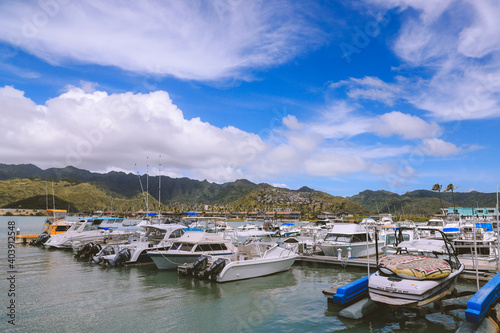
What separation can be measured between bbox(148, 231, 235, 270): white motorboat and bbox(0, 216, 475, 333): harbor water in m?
0.94

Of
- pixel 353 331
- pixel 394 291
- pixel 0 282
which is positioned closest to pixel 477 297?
pixel 394 291

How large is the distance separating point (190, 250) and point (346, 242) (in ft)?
45.7

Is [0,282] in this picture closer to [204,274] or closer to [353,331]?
[204,274]

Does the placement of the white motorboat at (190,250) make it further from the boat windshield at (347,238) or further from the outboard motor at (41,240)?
the outboard motor at (41,240)

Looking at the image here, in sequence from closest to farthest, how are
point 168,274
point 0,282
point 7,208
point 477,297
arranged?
1. point 477,297
2. point 0,282
3. point 168,274
4. point 7,208

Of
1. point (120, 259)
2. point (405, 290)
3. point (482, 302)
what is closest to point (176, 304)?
point (405, 290)

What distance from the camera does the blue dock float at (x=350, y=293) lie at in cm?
1384

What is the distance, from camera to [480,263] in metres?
21.5

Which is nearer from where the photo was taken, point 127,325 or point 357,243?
point 127,325

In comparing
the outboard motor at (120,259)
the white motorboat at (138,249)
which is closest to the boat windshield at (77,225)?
the white motorboat at (138,249)

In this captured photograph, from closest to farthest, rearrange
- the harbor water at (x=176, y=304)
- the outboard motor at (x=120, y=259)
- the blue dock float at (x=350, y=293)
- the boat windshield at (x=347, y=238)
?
1. the harbor water at (x=176, y=304)
2. the blue dock float at (x=350, y=293)
3. the outboard motor at (x=120, y=259)
4. the boat windshield at (x=347, y=238)

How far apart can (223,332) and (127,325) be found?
3991 mm

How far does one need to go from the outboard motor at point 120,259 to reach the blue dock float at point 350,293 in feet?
65.2

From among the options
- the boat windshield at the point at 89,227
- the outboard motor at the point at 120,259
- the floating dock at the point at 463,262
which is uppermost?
the boat windshield at the point at 89,227
